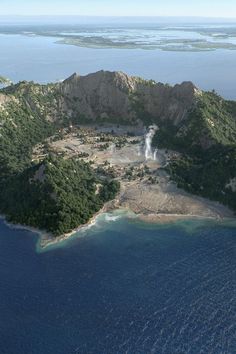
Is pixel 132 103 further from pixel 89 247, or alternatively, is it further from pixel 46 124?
pixel 89 247

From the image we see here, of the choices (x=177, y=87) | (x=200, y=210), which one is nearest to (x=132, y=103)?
(x=177, y=87)

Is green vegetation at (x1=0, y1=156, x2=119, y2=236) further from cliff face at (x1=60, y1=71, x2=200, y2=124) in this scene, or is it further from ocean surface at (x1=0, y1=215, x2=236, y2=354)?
cliff face at (x1=60, y1=71, x2=200, y2=124)

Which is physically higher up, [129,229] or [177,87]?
[177,87]

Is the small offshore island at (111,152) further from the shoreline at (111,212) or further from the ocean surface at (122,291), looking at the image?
the ocean surface at (122,291)

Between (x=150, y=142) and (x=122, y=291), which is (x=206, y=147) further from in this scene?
(x=122, y=291)

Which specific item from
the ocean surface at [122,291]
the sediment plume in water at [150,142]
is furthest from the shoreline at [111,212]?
the sediment plume in water at [150,142]

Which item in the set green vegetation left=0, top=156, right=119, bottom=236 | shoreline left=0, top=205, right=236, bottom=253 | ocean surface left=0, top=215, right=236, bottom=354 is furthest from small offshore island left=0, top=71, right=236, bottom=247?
ocean surface left=0, top=215, right=236, bottom=354
